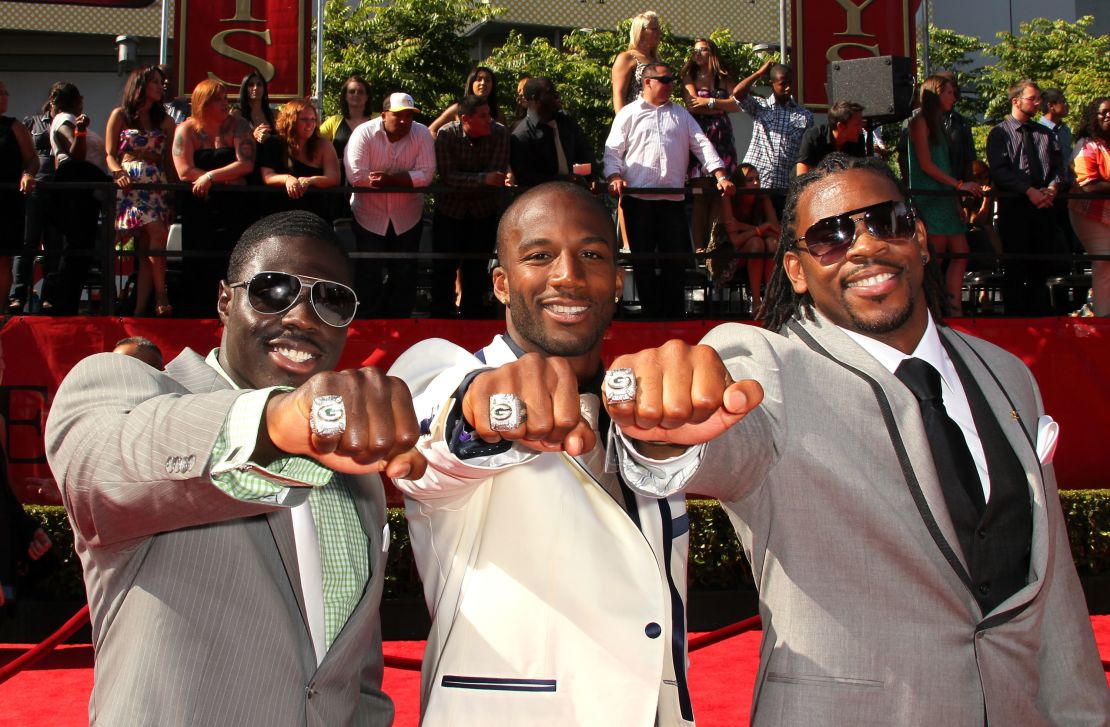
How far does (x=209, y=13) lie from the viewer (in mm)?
10195

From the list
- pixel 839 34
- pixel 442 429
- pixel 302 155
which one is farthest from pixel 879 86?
pixel 442 429

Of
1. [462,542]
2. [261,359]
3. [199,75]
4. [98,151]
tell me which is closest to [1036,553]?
[462,542]

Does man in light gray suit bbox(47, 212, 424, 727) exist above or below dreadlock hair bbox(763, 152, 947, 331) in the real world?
below

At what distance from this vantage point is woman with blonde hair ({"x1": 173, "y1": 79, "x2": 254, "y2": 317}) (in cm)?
752

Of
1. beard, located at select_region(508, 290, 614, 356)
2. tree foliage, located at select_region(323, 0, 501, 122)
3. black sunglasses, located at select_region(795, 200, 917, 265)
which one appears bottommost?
beard, located at select_region(508, 290, 614, 356)

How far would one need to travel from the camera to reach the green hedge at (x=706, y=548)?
7.04 m

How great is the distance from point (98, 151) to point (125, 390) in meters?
7.17

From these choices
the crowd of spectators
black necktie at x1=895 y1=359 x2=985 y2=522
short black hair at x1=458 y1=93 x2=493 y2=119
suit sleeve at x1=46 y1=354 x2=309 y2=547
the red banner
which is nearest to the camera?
suit sleeve at x1=46 y1=354 x2=309 y2=547

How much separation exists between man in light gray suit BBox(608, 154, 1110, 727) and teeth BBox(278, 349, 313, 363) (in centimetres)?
100

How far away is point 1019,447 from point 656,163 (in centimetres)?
565

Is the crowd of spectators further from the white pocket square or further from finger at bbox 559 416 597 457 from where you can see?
finger at bbox 559 416 597 457


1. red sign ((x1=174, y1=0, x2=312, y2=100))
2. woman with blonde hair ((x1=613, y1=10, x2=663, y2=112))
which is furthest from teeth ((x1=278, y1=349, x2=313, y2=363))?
red sign ((x1=174, y1=0, x2=312, y2=100))

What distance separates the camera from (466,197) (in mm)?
8008

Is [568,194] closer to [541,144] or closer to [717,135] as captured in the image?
[541,144]
